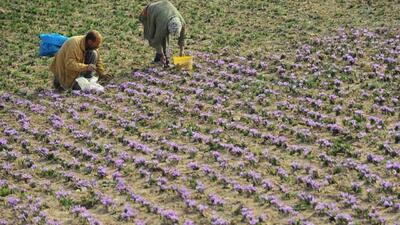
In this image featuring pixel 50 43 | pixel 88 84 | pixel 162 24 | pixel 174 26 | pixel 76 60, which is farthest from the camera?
pixel 50 43

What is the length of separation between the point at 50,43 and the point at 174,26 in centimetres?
405

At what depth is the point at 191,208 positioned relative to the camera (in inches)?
386

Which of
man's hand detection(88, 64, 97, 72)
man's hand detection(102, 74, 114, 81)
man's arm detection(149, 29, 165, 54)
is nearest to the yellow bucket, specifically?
man's arm detection(149, 29, 165, 54)

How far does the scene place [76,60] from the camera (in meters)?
14.7

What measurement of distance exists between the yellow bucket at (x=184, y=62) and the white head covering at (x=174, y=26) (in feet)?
2.74

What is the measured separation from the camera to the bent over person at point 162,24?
15.5 meters

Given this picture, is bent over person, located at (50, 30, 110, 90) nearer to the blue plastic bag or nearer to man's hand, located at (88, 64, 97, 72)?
man's hand, located at (88, 64, 97, 72)

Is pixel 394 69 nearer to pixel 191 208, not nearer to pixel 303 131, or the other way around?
pixel 303 131

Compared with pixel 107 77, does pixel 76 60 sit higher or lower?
higher

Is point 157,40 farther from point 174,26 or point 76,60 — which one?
point 76,60

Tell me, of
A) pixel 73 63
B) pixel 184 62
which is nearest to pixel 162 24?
pixel 184 62

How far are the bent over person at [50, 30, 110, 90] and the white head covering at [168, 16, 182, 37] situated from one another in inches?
71.7

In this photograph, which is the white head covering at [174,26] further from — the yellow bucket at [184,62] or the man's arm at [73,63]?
the man's arm at [73,63]

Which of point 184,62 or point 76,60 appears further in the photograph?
point 184,62
